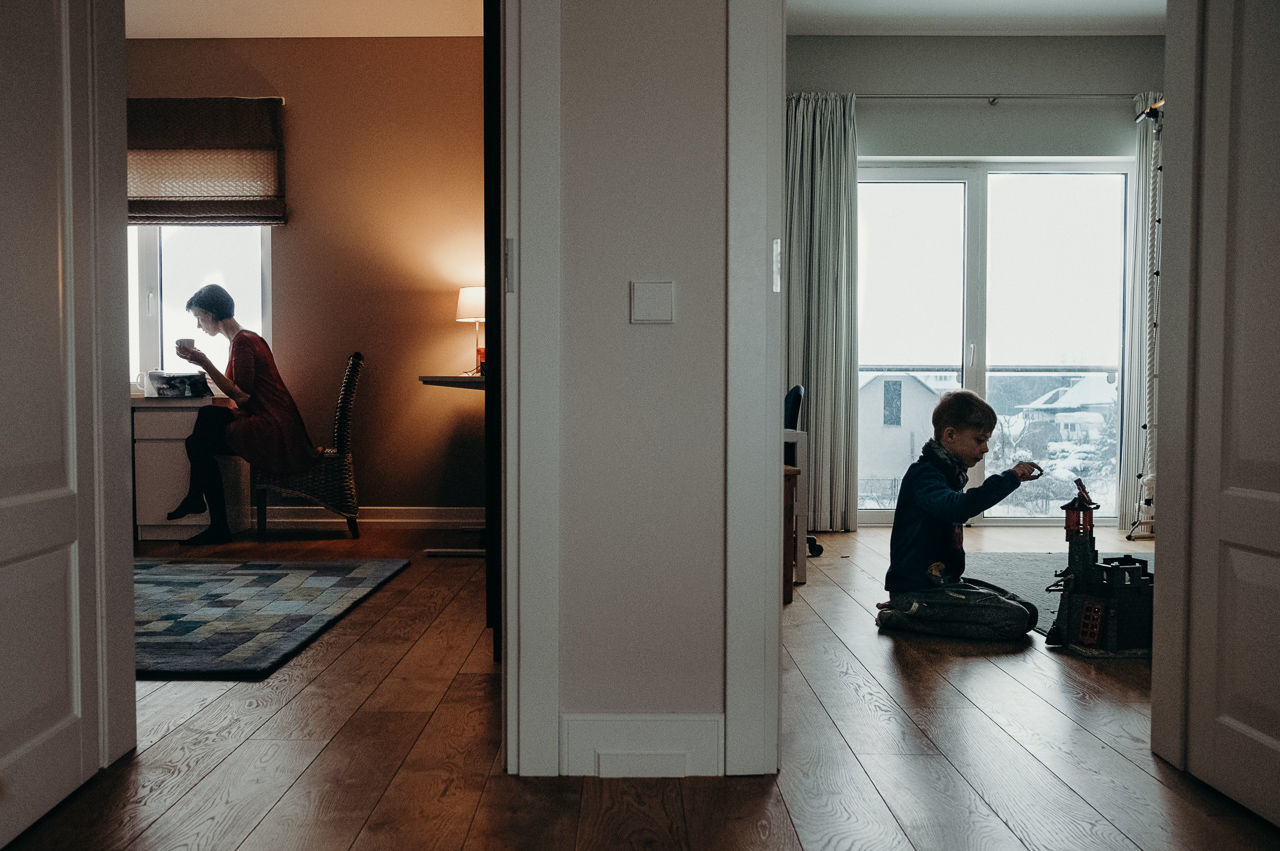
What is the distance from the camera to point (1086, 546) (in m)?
2.59

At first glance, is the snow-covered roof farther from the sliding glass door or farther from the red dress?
the red dress

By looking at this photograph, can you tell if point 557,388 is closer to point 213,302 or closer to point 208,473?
point 208,473

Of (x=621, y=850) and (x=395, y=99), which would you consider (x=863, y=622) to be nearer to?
(x=621, y=850)

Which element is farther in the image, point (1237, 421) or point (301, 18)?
point (301, 18)

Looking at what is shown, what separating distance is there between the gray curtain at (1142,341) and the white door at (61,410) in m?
4.91

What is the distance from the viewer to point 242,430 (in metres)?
4.40

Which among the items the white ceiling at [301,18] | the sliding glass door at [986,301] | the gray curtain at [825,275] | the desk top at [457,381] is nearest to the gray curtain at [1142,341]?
the sliding glass door at [986,301]

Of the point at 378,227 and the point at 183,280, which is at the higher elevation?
the point at 378,227

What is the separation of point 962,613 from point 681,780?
4.56 ft

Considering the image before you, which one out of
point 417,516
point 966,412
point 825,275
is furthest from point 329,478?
point 966,412

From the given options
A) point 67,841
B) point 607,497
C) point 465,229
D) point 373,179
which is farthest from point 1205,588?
point 373,179

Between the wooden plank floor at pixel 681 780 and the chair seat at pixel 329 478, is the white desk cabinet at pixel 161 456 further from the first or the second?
the wooden plank floor at pixel 681 780

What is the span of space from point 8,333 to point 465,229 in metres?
3.72

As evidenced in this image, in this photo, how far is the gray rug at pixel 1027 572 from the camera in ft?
10.7
